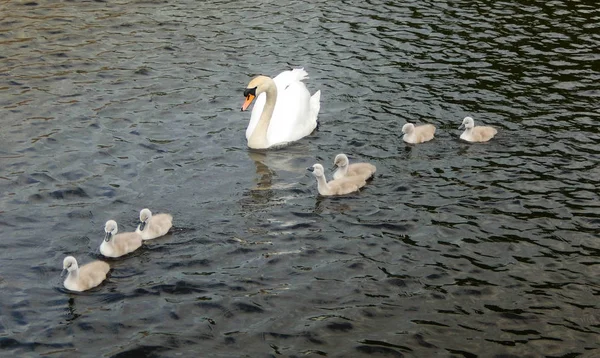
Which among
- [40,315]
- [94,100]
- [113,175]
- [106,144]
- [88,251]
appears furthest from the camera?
[94,100]

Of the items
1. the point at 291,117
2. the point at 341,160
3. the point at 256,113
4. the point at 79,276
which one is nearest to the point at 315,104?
the point at 291,117

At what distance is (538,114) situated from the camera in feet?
51.3

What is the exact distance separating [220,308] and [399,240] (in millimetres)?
2818

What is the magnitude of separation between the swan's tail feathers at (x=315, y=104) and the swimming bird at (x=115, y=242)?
5470mm

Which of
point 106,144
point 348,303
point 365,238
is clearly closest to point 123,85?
point 106,144

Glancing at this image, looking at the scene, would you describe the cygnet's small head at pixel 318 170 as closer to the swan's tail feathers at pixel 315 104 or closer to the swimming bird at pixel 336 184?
the swimming bird at pixel 336 184

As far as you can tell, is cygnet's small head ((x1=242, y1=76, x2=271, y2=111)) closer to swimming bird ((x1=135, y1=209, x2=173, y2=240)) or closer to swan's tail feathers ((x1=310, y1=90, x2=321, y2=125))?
swan's tail feathers ((x1=310, y1=90, x2=321, y2=125))

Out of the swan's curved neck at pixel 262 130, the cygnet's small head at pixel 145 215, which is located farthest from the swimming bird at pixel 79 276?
the swan's curved neck at pixel 262 130

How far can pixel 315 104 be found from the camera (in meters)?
16.4

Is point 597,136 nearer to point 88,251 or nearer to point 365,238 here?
point 365,238

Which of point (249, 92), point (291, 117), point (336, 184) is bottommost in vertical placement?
point (336, 184)

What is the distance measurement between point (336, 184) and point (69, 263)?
436cm

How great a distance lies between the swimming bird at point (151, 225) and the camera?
11.9 meters

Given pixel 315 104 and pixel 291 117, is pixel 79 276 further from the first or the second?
pixel 315 104
